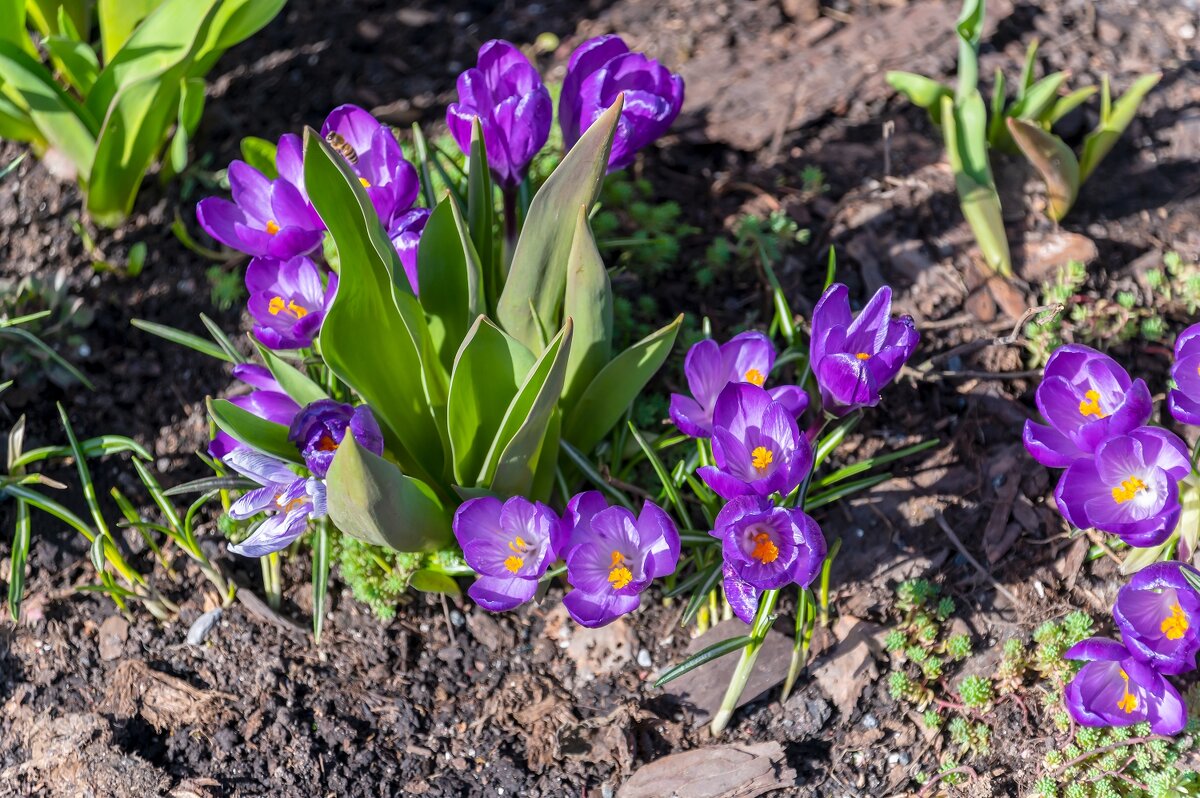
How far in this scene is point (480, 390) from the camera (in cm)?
193

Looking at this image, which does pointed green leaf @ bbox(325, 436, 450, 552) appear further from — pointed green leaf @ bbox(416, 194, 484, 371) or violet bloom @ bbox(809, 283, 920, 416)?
violet bloom @ bbox(809, 283, 920, 416)

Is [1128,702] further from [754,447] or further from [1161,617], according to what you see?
[754,447]

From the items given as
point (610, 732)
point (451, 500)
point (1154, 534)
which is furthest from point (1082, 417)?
point (451, 500)

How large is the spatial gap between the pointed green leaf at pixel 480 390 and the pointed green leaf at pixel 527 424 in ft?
0.13

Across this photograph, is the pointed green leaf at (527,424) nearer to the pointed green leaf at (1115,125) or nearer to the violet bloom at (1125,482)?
A: the violet bloom at (1125,482)

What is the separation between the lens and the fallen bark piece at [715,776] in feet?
6.84

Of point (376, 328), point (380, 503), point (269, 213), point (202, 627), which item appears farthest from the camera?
point (202, 627)

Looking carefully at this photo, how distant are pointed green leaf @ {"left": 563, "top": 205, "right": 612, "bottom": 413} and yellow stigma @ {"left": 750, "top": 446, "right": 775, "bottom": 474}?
15.5 inches

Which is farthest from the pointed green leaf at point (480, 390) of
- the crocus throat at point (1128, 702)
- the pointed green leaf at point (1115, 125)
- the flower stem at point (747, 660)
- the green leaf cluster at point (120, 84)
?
the pointed green leaf at point (1115, 125)

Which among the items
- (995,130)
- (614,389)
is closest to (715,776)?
(614,389)

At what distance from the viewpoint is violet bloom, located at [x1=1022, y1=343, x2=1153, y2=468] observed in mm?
1968

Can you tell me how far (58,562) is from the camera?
2.43m

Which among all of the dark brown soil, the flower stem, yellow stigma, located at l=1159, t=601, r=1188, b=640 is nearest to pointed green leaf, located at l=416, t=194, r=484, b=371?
the dark brown soil

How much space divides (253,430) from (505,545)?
1.73ft
